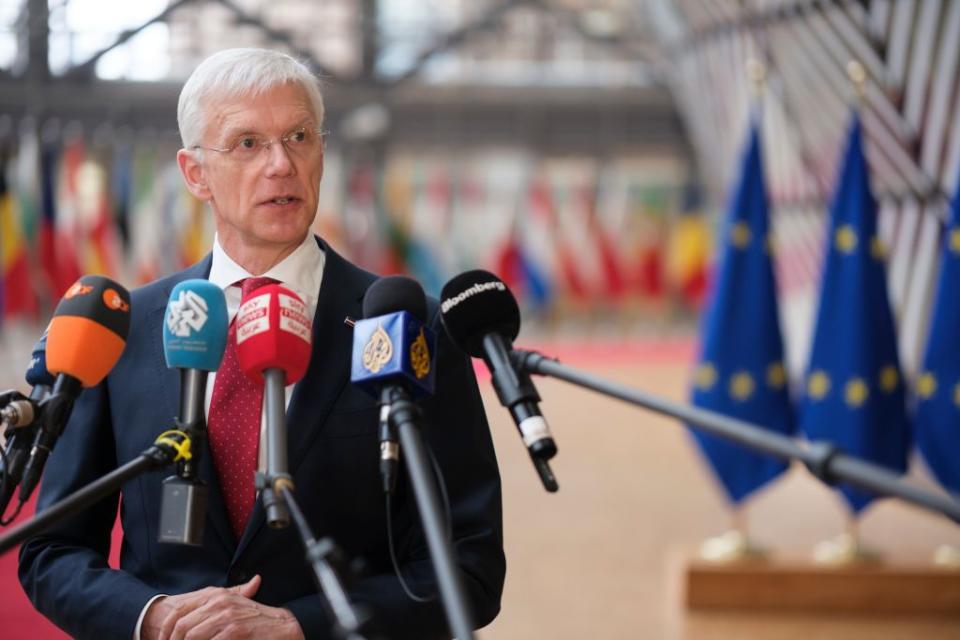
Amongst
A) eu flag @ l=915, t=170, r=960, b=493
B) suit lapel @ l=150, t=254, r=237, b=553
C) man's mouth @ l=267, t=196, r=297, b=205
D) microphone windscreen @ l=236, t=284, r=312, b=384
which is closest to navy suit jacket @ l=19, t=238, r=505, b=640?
suit lapel @ l=150, t=254, r=237, b=553

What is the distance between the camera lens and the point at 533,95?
87.1ft

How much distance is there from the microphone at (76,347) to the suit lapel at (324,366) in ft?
1.06

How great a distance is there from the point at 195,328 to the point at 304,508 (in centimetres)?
40

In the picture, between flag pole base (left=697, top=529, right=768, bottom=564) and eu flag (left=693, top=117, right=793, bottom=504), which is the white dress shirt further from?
flag pole base (left=697, top=529, right=768, bottom=564)

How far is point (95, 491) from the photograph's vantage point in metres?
1.61

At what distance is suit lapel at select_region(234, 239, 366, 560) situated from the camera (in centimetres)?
209

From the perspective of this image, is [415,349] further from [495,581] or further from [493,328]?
[495,581]

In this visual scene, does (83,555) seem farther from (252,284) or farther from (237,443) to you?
(252,284)

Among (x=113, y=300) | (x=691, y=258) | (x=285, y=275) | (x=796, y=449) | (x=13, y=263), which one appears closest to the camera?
(x=796, y=449)

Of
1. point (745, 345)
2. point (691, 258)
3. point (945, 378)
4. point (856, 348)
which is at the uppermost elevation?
point (691, 258)

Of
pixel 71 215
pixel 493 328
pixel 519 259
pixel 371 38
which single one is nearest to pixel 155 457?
pixel 493 328

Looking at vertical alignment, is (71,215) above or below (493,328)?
above

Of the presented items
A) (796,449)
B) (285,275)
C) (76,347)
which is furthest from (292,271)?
(796,449)

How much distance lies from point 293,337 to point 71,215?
1532 cm
